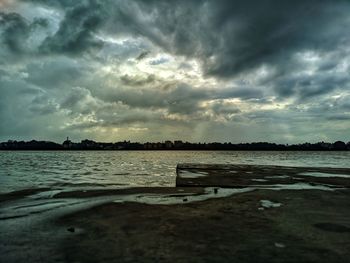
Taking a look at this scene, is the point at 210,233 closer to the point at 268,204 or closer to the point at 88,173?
the point at 268,204

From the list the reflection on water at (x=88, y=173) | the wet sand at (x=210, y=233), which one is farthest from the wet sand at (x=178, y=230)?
the reflection on water at (x=88, y=173)

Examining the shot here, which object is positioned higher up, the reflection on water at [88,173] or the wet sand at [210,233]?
the wet sand at [210,233]

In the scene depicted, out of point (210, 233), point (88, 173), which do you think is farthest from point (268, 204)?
point (88, 173)

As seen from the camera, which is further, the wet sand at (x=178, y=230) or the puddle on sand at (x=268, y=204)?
the puddle on sand at (x=268, y=204)

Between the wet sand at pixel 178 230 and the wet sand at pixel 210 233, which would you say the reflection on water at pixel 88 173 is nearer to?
the wet sand at pixel 178 230

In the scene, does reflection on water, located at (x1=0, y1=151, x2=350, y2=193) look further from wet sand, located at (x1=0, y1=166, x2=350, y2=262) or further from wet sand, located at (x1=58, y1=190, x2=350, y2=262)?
wet sand, located at (x1=58, y1=190, x2=350, y2=262)

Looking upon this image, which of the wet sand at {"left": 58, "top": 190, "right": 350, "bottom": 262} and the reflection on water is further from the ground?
the wet sand at {"left": 58, "top": 190, "right": 350, "bottom": 262}

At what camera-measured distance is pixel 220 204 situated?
12.4 meters

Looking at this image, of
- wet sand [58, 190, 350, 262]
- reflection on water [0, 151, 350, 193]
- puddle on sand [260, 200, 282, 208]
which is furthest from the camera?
reflection on water [0, 151, 350, 193]

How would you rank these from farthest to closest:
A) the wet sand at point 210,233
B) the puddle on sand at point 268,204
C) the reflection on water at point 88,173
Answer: the reflection on water at point 88,173, the puddle on sand at point 268,204, the wet sand at point 210,233

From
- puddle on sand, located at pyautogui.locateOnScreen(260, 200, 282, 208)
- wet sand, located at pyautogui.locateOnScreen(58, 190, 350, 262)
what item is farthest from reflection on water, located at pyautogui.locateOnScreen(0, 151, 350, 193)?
puddle on sand, located at pyautogui.locateOnScreen(260, 200, 282, 208)

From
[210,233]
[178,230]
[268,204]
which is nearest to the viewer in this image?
[210,233]

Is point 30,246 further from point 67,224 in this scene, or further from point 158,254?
point 158,254

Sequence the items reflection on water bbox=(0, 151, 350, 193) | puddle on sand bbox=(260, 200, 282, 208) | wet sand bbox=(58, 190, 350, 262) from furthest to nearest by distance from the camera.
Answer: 1. reflection on water bbox=(0, 151, 350, 193)
2. puddle on sand bbox=(260, 200, 282, 208)
3. wet sand bbox=(58, 190, 350, 262)
